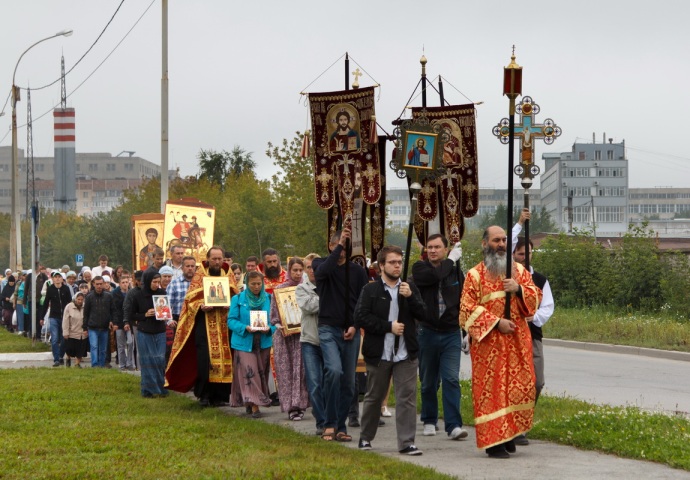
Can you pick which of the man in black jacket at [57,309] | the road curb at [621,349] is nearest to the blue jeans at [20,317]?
the man in black jacket at [57,309]

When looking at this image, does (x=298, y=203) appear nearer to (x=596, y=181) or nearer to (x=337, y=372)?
(x=337, y=372)

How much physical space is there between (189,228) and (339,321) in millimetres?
10402

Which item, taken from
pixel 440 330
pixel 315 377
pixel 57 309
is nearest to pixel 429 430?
pixel 440 330

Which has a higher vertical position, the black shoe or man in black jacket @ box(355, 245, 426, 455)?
man in black jacket @ box(355, 245, 426, 455)

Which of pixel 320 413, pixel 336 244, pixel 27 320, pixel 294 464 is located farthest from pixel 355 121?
pixel 27 320

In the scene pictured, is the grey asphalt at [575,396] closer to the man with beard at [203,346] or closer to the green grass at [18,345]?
the man with beard at [203,346]

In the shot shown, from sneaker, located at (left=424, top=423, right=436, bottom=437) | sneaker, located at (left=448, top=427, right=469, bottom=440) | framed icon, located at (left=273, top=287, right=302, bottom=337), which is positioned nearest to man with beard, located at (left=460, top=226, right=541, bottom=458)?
sneaker, located at (left=448, top=427, right=469, bottom=440)

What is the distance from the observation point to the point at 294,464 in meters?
10.4

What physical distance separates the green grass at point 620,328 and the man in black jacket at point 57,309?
36.5 ft

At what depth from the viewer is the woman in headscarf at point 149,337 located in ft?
57.1

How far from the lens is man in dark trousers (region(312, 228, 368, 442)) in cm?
1273

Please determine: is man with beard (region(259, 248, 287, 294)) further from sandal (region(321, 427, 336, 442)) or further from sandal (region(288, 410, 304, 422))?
sandal (region(321, 427, 336, 442))

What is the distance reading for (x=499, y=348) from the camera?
11125 mm

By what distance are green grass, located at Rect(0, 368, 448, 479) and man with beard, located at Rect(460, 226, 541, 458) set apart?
3.19 feet
